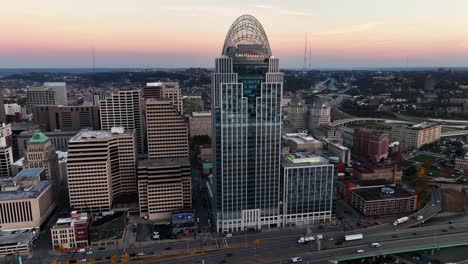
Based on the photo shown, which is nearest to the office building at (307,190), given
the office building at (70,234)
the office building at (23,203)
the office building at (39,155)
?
the office building at (70,234)

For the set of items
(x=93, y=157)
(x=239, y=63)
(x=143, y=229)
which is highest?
(x=239, y=63)

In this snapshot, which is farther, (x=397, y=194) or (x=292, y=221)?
(x=397, y=194)

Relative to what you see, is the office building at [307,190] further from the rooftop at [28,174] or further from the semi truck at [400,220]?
the rooftop at [28,174]

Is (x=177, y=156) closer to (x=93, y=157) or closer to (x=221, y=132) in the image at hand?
(x=93, y=157)

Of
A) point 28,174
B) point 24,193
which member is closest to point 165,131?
point 28,174

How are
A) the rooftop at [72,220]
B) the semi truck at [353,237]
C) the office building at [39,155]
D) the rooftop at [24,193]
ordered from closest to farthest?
the rooftop at [72,220]
the semi truck at [353,237]
the rooftop at [24,193]
the office building at [39,155]

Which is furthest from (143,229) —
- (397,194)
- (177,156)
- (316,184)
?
(397,194)

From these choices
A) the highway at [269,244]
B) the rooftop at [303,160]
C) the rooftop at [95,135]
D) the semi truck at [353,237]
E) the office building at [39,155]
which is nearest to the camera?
the highway at [269,244]
